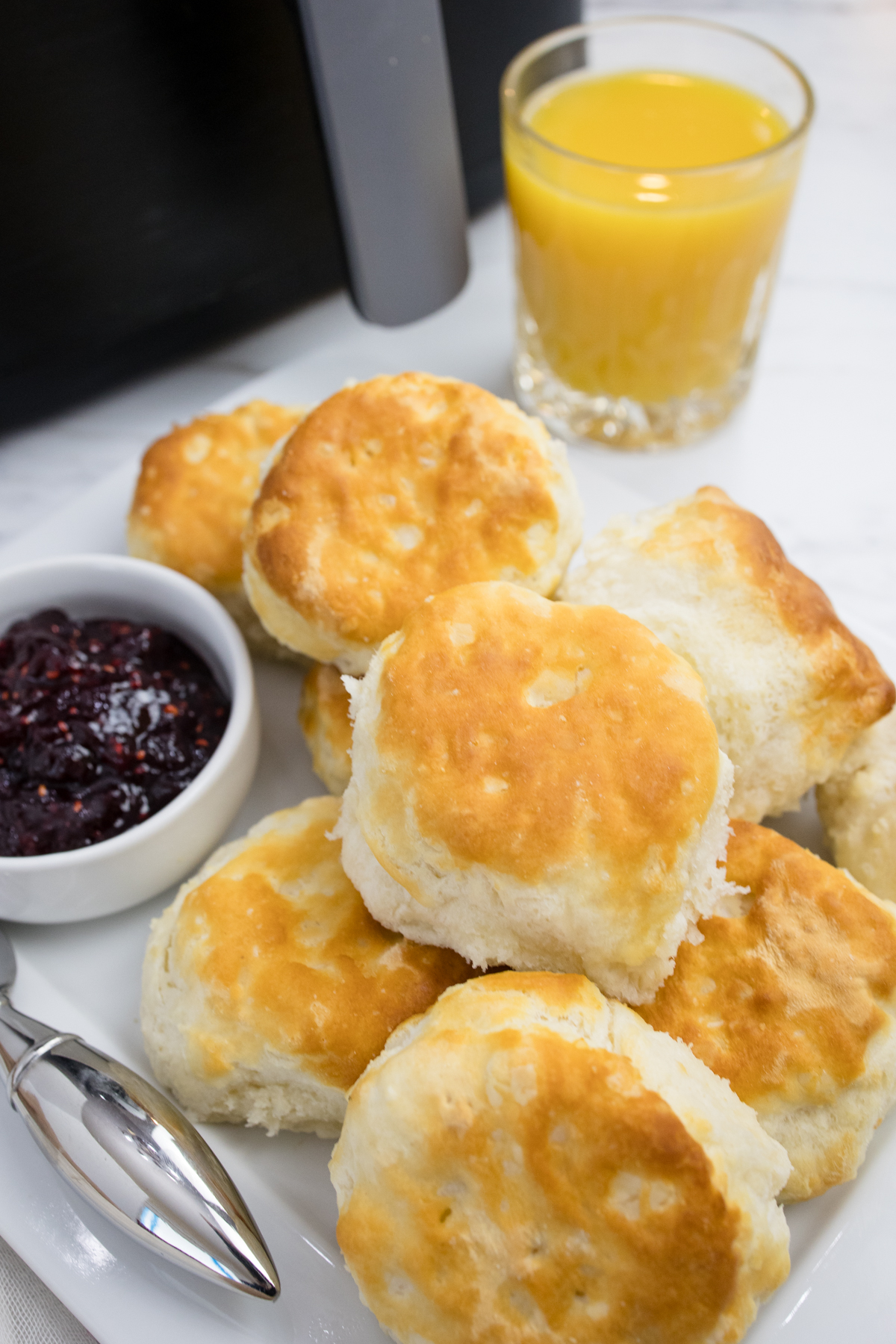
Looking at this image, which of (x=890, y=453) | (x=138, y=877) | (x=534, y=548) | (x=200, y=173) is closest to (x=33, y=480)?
(x=200, y=173)

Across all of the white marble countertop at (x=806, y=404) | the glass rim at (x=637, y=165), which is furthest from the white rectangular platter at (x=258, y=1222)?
the glass rim at (x=637, y=165)

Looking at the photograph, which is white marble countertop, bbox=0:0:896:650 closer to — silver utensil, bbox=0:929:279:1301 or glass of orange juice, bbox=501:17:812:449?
glass of orange juice, bbox=501:17:812:449

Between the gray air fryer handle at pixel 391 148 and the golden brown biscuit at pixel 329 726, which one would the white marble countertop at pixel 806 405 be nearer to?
the gray air fryer handle at pixel 391 148

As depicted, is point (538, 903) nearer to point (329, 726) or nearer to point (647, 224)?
point (329, 726)

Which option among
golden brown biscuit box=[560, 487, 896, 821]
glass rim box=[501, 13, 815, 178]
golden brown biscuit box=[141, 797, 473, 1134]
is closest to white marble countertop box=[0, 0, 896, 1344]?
glass rim box=[501, 13, 815, 178]

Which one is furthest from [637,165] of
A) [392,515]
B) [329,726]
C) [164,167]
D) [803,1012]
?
[803,1012]

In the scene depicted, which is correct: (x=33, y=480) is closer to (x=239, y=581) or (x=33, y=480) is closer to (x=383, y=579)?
(x=239, y=581)

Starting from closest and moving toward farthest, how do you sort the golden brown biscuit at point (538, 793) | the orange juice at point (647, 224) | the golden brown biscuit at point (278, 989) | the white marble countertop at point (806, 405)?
the golden brown biscuit at point (538, 793) → the golden brown biscuit at point (278, 989) → the orange juice at point (647, 224) → the white marble countertop at point (806, 405)
